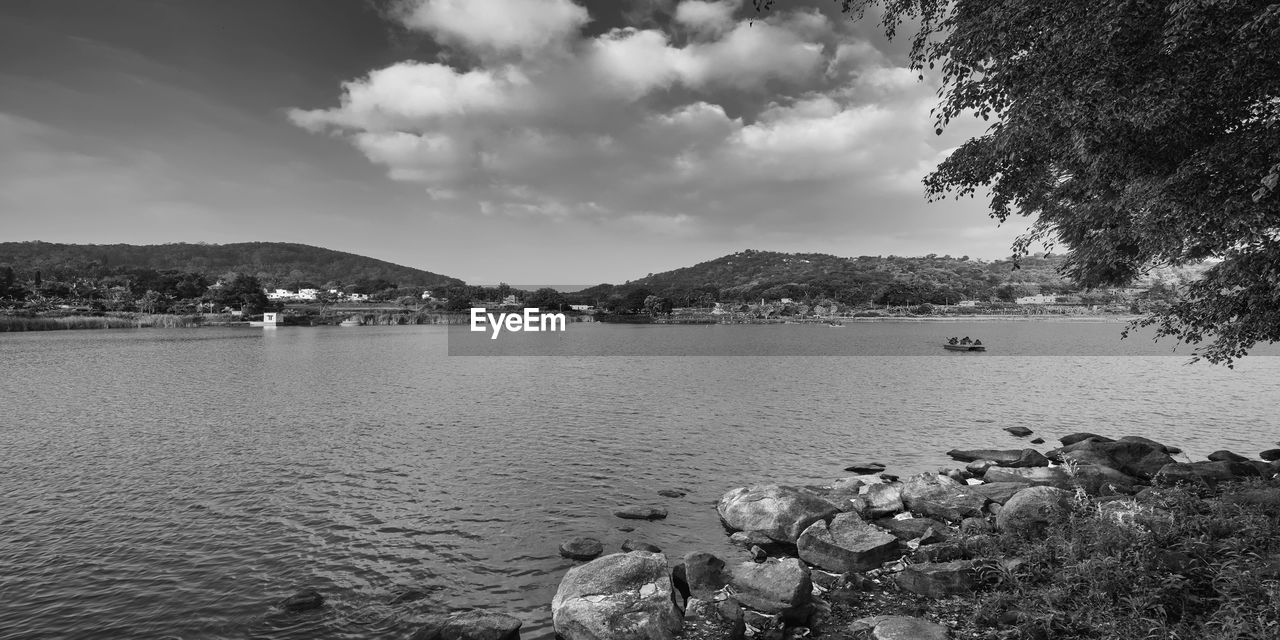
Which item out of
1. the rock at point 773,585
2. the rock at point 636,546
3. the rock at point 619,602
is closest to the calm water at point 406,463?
the rock at point 636,546

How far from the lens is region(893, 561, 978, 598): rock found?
43.8ft

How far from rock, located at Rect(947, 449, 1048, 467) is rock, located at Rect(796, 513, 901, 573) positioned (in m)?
14.4

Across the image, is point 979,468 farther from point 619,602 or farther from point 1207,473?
point 619,602

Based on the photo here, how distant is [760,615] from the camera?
13023 millimetres

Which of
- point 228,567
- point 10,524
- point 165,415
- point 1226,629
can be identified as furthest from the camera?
point 165,415

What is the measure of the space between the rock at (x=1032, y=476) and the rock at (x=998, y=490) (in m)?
1.48

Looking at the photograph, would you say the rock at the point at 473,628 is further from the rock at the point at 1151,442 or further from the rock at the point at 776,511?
the rock at the point at 1151,442

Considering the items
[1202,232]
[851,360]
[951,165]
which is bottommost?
[851,360]

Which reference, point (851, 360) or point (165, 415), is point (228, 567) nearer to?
point (165, 415)

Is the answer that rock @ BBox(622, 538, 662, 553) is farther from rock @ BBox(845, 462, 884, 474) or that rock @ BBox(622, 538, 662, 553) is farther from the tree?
the tree

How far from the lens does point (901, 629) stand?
444 inches

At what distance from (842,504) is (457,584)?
13755mm

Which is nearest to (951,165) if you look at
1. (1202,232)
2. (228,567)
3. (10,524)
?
(1202,232)

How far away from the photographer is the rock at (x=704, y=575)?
14273mm
